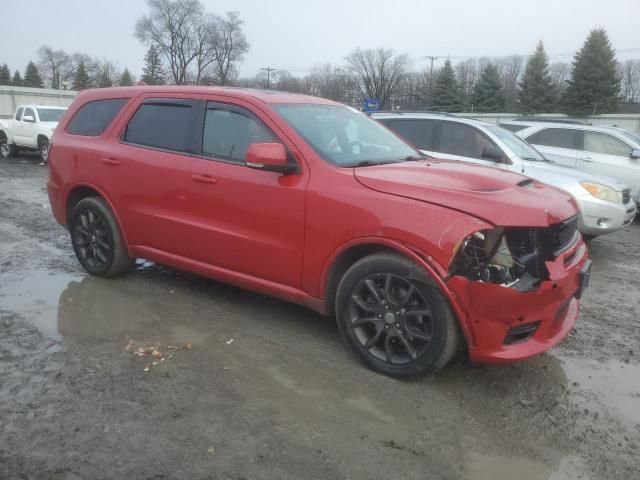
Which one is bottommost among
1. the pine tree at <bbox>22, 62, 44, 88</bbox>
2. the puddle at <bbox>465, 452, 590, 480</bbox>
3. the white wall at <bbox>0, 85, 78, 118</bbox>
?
the puddle at <bbox>465, 452, 590, 480</bbox>

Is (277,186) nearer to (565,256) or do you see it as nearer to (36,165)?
(565,256)

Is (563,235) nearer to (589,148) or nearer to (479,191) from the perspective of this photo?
(479,191)

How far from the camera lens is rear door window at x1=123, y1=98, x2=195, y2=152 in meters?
4.56

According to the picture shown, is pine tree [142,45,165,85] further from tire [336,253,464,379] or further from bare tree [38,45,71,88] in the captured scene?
tire [336,253,464,379]

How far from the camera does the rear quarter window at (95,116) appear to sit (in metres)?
5.16

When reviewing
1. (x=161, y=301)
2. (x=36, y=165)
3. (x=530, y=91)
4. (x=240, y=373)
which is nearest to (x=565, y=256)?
(x=240, y=373)

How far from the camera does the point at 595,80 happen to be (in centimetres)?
4697

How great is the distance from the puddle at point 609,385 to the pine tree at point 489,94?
54.4 meters

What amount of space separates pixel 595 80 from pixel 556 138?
43.0 meters

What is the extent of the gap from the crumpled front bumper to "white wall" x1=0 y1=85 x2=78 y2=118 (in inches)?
1453

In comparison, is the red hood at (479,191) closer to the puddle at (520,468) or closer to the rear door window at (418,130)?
Answer: the puddle at (520,468)

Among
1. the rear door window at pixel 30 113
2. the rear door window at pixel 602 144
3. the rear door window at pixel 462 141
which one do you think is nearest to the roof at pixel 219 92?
the rear door window at pixel 462 141

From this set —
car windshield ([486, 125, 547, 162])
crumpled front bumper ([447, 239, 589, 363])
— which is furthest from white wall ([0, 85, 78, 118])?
crumpled front bumper ([447, 239, 589, 363])

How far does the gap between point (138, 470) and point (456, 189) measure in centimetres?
230
